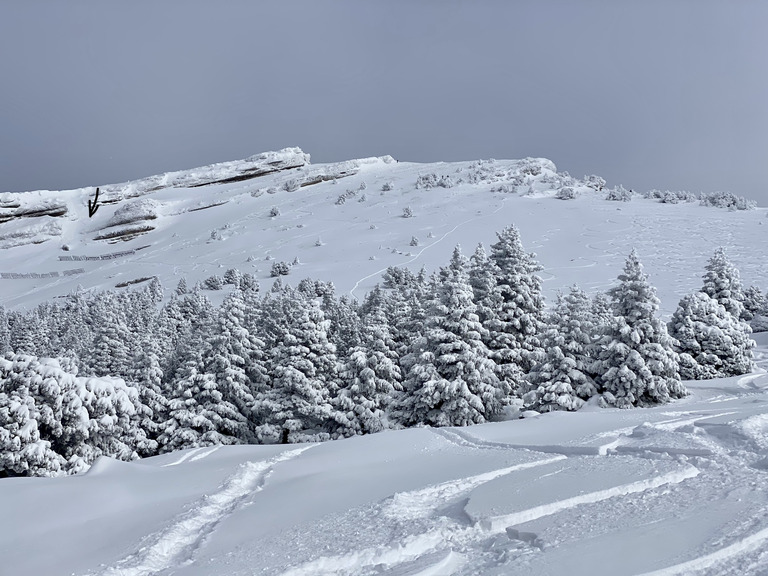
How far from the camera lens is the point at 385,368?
19.9 m

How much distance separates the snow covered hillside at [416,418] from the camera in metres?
4.93

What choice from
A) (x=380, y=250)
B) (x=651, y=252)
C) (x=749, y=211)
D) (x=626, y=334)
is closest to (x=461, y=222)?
(x=380, y=250)

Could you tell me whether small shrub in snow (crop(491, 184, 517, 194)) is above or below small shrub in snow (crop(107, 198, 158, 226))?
below

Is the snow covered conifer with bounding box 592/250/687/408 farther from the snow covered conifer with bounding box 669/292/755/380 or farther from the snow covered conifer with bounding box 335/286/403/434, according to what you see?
the snow covered conifer with bounding box 335/286/403/434

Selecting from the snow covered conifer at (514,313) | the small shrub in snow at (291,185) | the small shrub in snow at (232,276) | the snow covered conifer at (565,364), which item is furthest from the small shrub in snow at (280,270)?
the small shrub in snow at (291,185)

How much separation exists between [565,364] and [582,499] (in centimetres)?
1182

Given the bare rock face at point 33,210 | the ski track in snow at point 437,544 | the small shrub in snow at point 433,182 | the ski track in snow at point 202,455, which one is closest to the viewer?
the ski track in snow at point 437,544

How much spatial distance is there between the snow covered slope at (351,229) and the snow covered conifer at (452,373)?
16755 millimetres

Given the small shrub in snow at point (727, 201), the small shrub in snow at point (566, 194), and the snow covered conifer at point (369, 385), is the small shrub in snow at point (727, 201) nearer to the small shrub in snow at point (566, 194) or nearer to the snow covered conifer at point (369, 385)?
the small shrub in snow at point (566, 194)

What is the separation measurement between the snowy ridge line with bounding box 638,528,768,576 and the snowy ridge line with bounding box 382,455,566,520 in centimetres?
250

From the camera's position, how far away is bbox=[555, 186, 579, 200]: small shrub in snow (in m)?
64.1

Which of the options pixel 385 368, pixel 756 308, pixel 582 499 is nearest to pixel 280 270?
pixel 385 368

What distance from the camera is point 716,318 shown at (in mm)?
20469

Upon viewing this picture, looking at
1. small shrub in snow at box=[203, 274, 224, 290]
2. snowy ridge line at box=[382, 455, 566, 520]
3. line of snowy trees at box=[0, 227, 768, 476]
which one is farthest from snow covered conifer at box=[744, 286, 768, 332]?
small shrub in snow at box=[203, 274, 224, 290]
